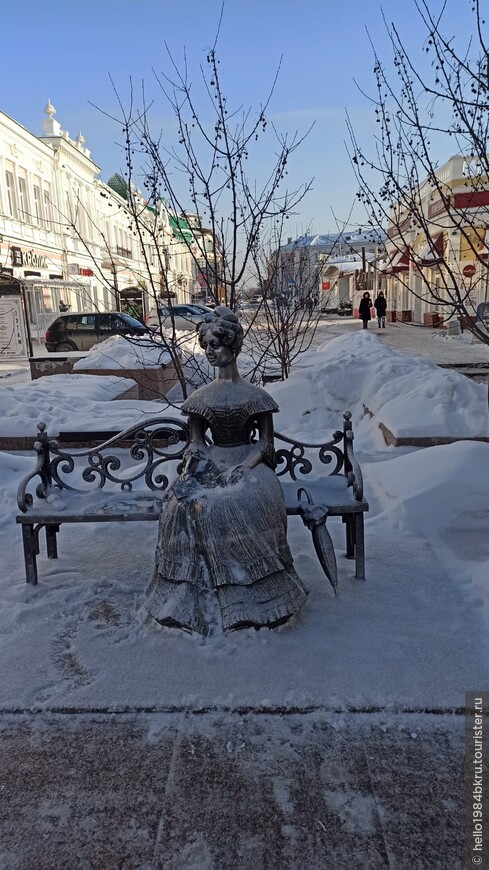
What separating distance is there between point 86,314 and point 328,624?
15.5 metres

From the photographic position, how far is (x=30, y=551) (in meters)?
3.35

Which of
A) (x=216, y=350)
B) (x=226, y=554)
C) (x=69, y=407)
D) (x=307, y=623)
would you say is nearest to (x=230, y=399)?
(x=216, y=350)

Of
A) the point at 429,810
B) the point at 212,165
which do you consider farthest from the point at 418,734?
the point at 212,165

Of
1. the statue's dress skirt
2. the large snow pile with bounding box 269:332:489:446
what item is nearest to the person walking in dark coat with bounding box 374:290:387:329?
the large snow pile with bounding box 269:332:489:446

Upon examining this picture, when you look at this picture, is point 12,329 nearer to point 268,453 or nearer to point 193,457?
point 193,457

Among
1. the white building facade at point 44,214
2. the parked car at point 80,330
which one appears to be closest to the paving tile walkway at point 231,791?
the parked car at point 80,330

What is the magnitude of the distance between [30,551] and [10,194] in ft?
85.6

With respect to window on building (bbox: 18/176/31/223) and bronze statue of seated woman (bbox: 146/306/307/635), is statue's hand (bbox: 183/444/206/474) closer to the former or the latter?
bronze statue of seated woman (bbox: 146/306/307/635)

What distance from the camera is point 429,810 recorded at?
1.90 metres

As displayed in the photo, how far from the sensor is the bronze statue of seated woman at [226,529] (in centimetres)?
273

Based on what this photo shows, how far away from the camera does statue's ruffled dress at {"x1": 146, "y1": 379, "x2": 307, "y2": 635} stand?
8.96 feet

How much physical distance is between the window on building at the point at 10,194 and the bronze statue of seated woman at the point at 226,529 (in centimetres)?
2570

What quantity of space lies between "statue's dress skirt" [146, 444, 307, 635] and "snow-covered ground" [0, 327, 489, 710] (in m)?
0.12

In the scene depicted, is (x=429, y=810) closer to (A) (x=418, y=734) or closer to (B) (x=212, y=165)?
(A) (x=418, y=734)
